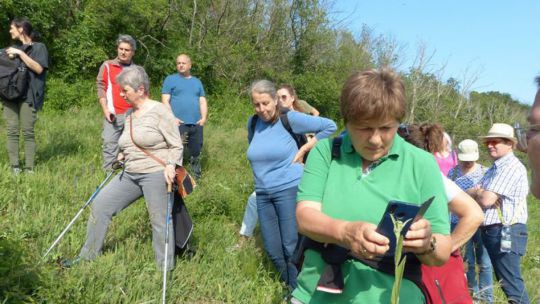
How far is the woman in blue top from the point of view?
12.9 ft

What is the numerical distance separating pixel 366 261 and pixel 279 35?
19.7 meters

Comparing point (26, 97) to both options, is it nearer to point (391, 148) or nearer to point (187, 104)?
point (187, 104)

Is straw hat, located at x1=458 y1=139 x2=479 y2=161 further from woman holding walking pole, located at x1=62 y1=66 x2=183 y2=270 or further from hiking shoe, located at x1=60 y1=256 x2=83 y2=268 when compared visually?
hiking shoe, located at x1=60 y1=256 x2=83 y2=268

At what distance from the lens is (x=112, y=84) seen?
5.75 metres

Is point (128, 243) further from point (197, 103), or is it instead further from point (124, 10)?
point (124, 10)

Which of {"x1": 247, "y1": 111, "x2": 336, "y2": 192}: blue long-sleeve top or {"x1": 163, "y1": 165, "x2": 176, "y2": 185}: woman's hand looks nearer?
{"x1": 163, "y1": 165, "x2": 176, "y2": 185}: woman's hand

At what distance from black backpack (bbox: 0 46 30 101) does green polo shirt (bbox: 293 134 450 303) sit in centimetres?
465

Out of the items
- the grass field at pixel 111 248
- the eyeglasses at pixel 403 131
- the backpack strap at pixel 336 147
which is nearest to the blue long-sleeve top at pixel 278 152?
the eyeglasses at pixel 403 131

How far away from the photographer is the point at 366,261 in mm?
1686

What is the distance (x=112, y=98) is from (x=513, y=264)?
15.1ft

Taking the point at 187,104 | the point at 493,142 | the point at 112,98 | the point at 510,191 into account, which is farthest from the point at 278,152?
the point at 187,104

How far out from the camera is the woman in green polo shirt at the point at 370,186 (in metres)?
1.67

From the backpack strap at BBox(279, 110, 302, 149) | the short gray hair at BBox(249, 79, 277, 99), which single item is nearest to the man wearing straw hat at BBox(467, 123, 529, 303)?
the backpack strap at BBox(279, 110, 302, 149)

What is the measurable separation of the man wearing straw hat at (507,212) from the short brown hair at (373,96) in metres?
2.90
